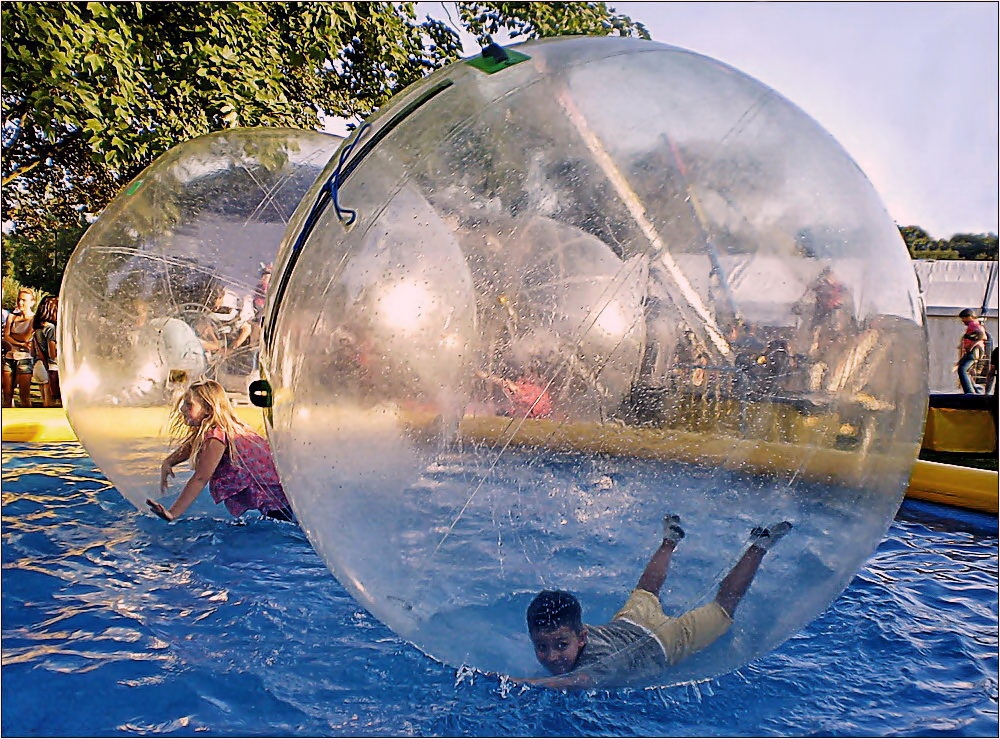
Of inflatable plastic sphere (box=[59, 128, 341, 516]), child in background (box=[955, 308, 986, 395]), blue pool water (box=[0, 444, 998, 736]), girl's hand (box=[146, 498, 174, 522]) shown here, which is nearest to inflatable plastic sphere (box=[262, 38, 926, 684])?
blue pool water (box=[0, 444, 998, 736])

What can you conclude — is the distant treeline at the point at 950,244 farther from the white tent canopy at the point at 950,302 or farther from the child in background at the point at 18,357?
the child in background at the point at 18,357

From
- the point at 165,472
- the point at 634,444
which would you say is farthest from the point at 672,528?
the point at 165,472

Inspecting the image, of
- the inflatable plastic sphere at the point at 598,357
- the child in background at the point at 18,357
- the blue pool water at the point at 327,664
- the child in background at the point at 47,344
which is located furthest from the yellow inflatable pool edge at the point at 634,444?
the child in background at the point at 18,357

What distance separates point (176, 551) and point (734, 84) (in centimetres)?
313

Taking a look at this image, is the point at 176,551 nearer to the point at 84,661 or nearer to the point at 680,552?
the point at 84,661

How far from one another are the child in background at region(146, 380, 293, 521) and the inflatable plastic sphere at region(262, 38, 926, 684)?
1580mm

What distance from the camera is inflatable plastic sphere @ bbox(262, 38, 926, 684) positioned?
2.22 metres

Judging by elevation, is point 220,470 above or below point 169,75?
below

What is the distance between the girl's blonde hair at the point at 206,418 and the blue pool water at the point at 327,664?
0.52m

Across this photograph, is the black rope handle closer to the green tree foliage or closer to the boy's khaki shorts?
the boy's khaki shorts

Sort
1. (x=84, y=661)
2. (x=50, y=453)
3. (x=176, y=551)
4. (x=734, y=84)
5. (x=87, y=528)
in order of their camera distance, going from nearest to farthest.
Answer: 1. (x=734, y=84)
2. (x=84, y=661)
3. (x=176, y=551)
4. (x=87, y=528)
5. (x=50, y=453)

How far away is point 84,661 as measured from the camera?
2.95 m

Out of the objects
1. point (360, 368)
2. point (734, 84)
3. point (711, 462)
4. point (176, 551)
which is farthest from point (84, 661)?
point (734, 84)

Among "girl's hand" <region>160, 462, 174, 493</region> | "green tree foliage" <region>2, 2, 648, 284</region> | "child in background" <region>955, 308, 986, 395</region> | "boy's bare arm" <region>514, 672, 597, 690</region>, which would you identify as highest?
"green tree foliage" <region>2, 2, 648, 284</region>
